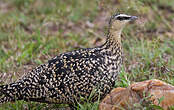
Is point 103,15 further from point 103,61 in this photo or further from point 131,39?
point 103,61

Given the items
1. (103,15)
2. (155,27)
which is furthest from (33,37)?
(155,27)

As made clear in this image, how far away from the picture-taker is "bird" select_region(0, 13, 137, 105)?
4273 mm

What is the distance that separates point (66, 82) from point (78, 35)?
3.40 meters

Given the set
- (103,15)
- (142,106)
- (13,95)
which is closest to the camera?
(142,106)

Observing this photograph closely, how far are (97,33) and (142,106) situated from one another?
384 cm

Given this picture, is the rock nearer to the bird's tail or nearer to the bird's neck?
the bird's neck

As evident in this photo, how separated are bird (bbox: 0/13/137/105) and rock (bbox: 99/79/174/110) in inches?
8.9

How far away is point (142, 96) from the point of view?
404 cm

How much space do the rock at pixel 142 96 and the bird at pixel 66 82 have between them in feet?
0.75

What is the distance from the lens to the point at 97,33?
7.65 metres

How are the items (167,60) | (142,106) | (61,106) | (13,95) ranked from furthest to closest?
1. (167,60)
2. (61,106)
3. (13,95)
4. (142,106)

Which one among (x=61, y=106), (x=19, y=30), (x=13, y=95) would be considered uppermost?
(x=19, y=30)

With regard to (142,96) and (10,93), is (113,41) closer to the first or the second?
(142,96)

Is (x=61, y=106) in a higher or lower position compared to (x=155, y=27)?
lower
